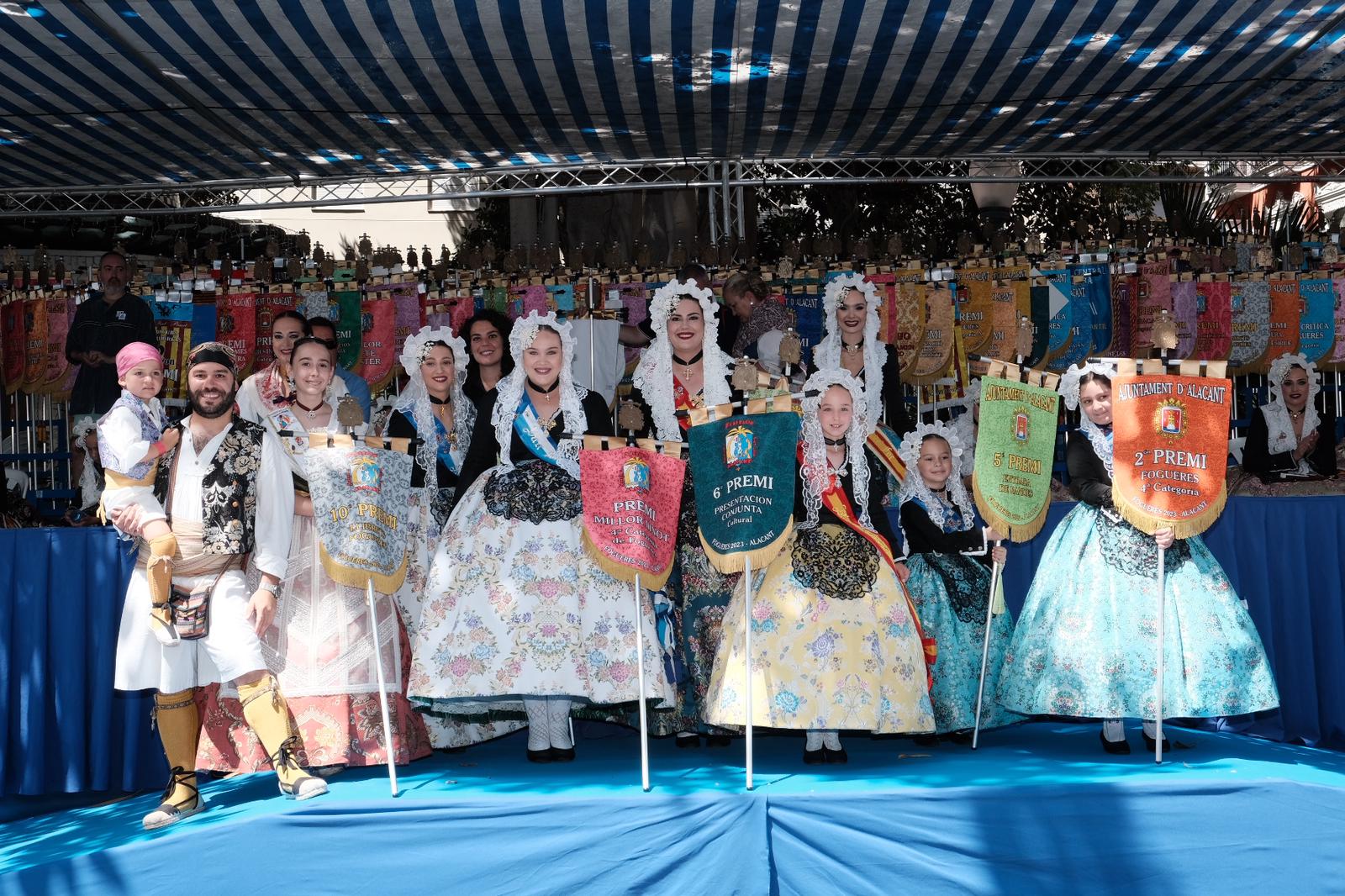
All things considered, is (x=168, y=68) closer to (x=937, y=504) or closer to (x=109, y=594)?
(x=109, y=594)

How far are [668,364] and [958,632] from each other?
1531 millimetres

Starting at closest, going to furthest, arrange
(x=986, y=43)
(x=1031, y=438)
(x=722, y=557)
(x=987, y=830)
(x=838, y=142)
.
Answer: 1. (x=987, y=830)
2. (x=722, y=557)
3. (x=1031, y=438)
4. (x=986, y=43)
5. (x=838, y=142)

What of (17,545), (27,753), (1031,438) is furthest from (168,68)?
(1031,438)

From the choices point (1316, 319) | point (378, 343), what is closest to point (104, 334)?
point (378, 343)

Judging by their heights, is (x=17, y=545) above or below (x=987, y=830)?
above

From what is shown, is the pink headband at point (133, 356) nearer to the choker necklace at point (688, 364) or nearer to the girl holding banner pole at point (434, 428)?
the girl holding banner pole at point (434, 428)

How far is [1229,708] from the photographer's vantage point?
4.65 metres

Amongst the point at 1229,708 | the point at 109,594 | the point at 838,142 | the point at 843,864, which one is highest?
the point at 838,142

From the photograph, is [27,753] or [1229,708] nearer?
[1229,708]

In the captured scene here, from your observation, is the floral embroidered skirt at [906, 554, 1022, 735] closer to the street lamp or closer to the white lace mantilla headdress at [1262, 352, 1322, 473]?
the white lace mantilla headdress at [1262, 352, 1322, 473]

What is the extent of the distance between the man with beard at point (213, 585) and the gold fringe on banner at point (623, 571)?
1.04 meters

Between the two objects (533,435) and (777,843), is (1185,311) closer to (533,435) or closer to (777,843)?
(533,435)

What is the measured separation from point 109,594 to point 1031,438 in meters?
3.66

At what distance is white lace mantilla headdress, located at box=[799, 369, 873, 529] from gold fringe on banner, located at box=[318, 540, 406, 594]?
4.77 ft
